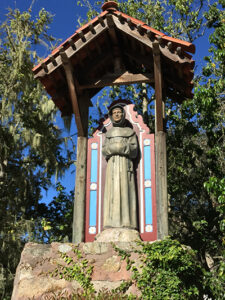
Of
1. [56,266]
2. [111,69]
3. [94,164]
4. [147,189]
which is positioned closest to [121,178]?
[147,189]

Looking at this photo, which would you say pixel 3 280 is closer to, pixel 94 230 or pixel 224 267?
pixel 94 230

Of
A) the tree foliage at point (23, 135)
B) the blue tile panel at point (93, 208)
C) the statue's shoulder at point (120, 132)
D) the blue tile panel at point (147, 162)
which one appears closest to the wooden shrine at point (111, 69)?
the blue tile panel at point (93, 208)

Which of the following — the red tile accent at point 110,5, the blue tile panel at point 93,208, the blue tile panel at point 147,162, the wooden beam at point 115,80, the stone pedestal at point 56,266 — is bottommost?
the stone pedestal at point 56,266

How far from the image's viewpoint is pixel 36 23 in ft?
56.9

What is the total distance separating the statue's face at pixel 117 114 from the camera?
893 centimetres

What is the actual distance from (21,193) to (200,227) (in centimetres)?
693

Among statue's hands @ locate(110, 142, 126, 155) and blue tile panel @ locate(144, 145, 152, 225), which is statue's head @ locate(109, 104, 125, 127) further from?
blue tile panel @ locate(144, 145, 152, 225)

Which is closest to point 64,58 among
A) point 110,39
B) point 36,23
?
point 110,39

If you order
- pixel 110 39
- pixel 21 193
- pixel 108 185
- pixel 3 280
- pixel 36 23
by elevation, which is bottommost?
pixel 3 280

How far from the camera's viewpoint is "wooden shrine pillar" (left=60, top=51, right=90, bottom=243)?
814cm

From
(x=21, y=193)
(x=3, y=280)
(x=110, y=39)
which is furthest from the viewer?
(x=21, y=193)

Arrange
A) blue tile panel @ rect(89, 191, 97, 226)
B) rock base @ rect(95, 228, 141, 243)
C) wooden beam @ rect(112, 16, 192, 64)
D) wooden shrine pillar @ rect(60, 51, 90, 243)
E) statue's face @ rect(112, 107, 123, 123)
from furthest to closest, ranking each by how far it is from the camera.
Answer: statue's face @ rect(112, 107, 123, 123) < blue tile panel @ rect(89, 191, 97, 226) < wooden shrine pillar @ rect(60, 51, 90, 243) < wooden beam @ rect(112, 16, 192, 64) < rock base @ rect(95, 228, 141, 243)

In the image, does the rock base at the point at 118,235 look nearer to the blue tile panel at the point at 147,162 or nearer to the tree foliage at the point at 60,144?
the blue tile panel at the point at 147,162

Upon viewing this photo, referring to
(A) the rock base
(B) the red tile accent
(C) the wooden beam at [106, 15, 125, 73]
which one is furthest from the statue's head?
(A) the rock base
